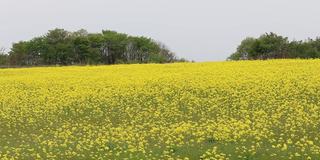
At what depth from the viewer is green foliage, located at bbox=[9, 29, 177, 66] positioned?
72.4 metres

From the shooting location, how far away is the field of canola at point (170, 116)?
1241 centimetres

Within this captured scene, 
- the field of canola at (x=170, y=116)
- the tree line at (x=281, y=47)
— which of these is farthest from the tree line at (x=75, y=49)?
the field of canola at (x=170, y=116)

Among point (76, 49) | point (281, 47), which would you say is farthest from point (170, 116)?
point (76, 49)

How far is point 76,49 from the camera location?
73812mm

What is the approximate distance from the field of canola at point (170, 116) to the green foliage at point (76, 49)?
45.5 metres

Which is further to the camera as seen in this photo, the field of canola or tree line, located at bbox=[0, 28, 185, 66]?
tree line, located at bbox=[0, 28, 185, 66]

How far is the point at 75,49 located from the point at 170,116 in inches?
2302

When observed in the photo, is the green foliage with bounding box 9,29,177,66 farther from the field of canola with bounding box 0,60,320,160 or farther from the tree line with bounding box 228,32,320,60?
the field of canola with bounding box 0,60,320,160

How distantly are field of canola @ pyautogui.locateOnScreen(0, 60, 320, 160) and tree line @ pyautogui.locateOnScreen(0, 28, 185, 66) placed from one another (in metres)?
45.5

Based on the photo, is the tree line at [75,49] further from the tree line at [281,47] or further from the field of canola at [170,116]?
the field of canola at [170,116]

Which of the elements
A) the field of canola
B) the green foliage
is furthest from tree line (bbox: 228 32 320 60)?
the field of canola

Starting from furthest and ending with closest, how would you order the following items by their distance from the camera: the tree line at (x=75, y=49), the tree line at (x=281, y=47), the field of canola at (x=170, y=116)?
1. the tree line at (x=75, y=49)
2. the tree line at (x=281, y=47)
3. the field of canola at (x=170, y=116)

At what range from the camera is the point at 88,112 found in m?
18.6

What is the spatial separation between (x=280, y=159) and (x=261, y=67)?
1708 centimetres
